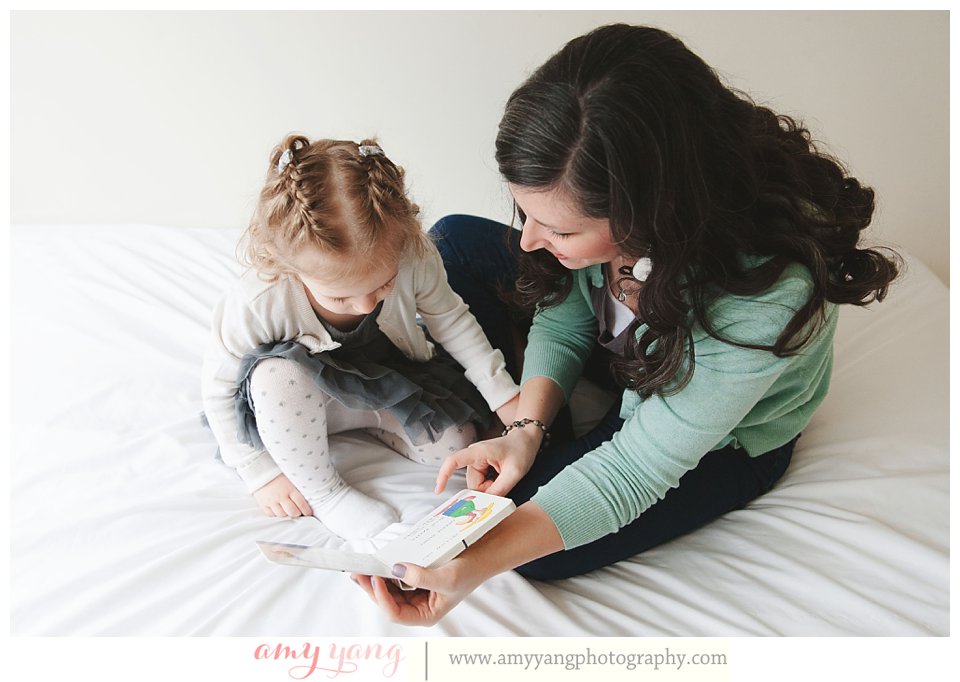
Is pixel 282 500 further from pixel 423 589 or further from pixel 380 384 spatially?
pixel 423 589

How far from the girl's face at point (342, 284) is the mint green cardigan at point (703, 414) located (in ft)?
1.10

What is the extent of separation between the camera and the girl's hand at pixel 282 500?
3.48 ft

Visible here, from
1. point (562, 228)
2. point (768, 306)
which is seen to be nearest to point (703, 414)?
point (768, 306)

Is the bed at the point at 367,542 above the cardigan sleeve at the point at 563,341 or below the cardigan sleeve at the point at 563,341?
below

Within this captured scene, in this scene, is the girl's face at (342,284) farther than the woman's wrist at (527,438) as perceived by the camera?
No

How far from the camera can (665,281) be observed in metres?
0.84

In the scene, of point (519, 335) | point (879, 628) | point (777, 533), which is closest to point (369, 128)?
point (519, 335)

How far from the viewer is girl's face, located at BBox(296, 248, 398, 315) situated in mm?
959

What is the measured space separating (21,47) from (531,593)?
1.78m

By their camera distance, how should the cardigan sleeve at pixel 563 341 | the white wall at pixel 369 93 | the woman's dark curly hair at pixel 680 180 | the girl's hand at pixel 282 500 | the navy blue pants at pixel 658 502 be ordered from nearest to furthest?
the woman's dark curly hair at pixel 680 180 → the navy blue pants at pixel 658 502 → the girl's hand at pixel 282 500 → the cardigan sleeve at pixel 563 341 → the white wall at pixel 369 93

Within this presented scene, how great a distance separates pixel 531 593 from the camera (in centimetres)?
90

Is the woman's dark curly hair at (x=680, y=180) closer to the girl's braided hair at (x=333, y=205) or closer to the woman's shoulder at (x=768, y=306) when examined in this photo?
the woman's shoulder at (x=768, y=306)

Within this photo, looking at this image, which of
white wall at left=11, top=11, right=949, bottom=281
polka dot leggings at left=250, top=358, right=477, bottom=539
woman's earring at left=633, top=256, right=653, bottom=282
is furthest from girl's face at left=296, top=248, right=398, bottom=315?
white wall at left=11, top=11, right=949, bottom=281

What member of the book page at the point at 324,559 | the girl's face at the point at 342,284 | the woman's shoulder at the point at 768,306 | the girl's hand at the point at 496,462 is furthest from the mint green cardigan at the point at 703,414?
the girl's face at the point at 342,284
